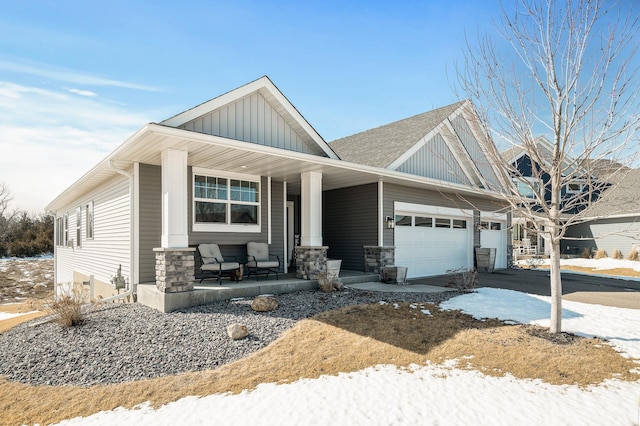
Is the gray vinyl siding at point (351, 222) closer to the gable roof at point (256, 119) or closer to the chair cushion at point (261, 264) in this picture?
the gable roof at point (256, 119)

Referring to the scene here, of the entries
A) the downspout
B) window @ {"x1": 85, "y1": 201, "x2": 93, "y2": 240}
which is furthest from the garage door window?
window @ {"x1": 85, "y1": 201, "x2": 93, "y2": 240}

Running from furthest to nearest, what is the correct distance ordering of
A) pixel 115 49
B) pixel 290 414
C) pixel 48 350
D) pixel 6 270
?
pixel 6 270 < pixel 115 49 < pixel 48 350 < pixel 290 414

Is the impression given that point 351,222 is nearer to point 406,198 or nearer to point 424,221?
point 406,198

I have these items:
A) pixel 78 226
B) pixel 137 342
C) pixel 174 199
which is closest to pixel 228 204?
pixel 174 199

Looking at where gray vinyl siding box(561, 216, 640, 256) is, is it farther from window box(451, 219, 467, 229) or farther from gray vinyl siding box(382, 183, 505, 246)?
gray vinyl siding box(382, 183, 505, 246)

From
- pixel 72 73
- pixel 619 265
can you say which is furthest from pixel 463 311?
pixel 619 265

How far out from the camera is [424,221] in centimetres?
1200

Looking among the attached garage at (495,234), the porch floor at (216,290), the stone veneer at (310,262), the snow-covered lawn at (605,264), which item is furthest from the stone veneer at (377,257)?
the snow-covered lawn at (605,264)

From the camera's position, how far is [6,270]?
22.6 metres

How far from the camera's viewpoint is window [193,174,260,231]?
8.66 metres

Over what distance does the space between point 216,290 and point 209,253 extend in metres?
1.53

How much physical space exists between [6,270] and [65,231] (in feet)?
37.1

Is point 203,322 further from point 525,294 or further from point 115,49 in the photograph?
Result: point 525,294

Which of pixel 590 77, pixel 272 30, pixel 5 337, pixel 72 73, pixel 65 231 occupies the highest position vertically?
pixel 272 30
